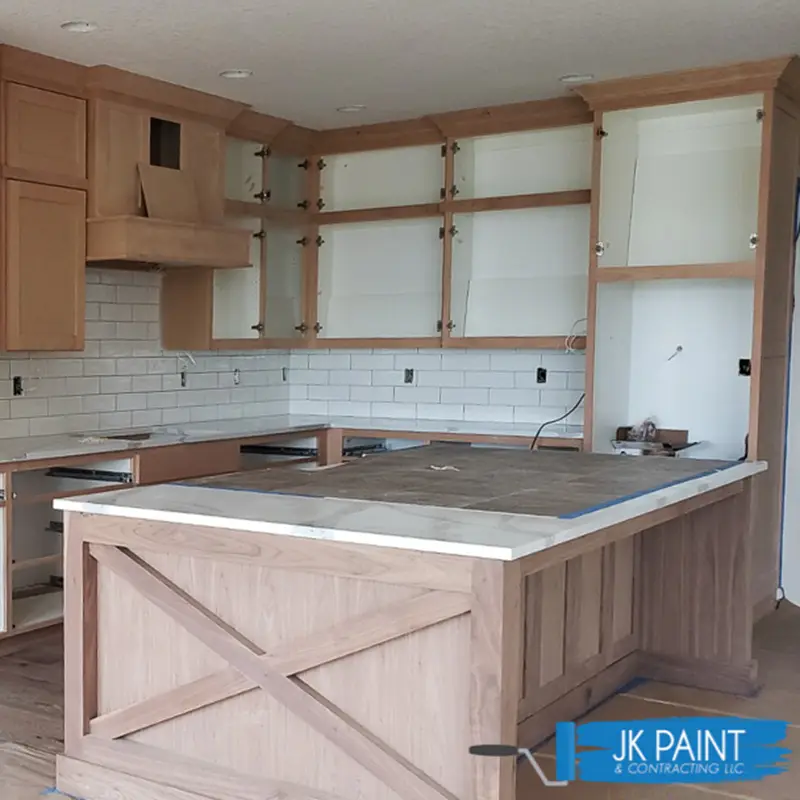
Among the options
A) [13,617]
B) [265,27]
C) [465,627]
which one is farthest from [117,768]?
[265,27]

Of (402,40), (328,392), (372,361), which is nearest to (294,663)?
(402,40)

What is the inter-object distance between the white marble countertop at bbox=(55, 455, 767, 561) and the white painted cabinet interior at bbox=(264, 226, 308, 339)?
309 centimetres

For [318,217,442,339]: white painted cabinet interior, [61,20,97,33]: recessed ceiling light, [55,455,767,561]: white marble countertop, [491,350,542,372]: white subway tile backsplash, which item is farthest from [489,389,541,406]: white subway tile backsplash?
[61,20,97,33]: recessed ceiling light

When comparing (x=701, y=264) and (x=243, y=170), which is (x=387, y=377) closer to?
(x=243, y=170)

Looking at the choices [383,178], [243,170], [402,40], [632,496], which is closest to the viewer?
[632,496]

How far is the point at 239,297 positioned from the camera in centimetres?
591

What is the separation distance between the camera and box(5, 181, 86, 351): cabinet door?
A: 4547 mm

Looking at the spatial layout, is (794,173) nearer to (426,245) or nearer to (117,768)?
(426,245)

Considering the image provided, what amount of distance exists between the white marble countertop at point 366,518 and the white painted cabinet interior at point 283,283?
10.1ft

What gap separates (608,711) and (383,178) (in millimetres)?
3460

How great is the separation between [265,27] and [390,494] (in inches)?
84.4

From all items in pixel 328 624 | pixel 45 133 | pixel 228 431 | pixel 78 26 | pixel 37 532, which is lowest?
pixel 37 532

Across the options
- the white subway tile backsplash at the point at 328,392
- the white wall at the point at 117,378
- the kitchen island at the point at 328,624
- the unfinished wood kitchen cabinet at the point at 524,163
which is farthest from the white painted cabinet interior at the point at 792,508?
the white wall at the point at 117,378

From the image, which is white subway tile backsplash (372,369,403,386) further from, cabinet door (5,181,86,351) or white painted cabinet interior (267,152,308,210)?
cabinet door (5,181,86,351)
